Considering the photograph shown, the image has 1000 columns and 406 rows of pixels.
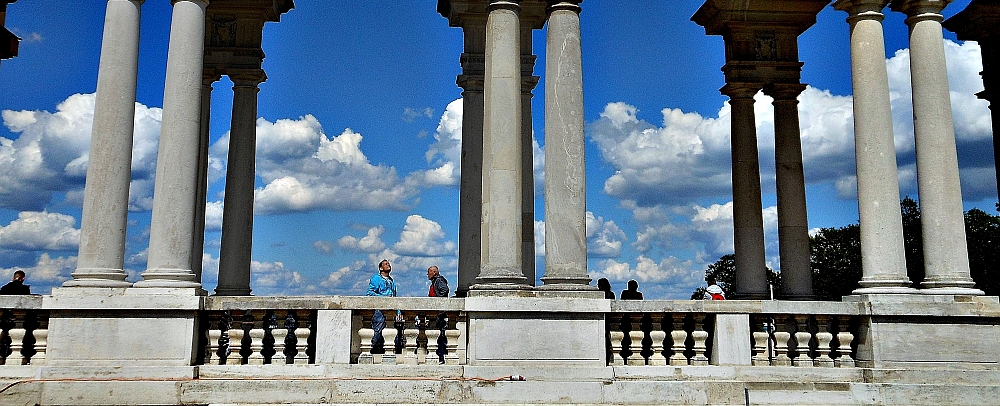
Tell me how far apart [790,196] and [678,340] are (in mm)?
16637

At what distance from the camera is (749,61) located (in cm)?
4350

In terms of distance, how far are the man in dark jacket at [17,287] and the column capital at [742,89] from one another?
34422mm

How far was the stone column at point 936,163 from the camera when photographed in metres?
30.4

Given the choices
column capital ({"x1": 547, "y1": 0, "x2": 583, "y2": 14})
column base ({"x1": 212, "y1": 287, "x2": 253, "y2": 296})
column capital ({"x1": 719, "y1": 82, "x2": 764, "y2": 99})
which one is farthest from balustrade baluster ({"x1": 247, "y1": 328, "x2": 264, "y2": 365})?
column capital ({"x1": 719, "y1": 82, "x2": 764, "y2": 99})

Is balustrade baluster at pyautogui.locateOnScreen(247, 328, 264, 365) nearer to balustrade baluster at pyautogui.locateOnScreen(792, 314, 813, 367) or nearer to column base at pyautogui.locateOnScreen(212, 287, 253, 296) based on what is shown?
column base at pyautogui.locateOnScreen(212, 287, 253, 296)

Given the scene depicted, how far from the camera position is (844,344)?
29.8 meters

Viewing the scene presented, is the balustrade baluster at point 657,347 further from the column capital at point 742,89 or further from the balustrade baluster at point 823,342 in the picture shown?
the column capital at point 742,89

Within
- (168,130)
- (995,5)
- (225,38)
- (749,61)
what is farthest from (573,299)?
(995,5)

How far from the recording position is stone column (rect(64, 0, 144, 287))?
91.2 feet

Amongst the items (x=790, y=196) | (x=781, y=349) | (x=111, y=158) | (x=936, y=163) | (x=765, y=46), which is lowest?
(x=781, y=349)

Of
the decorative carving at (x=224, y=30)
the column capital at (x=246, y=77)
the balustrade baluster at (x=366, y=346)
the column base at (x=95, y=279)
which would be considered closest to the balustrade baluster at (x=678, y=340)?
the balustrade baluster at (x=366, y=346)

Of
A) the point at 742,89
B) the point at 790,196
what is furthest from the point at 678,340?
the point at 742,89

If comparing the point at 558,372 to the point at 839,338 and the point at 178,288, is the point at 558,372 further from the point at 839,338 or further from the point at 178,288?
the point at 178,288

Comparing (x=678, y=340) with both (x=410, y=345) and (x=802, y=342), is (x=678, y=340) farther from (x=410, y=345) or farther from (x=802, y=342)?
(x=410, y=345)
